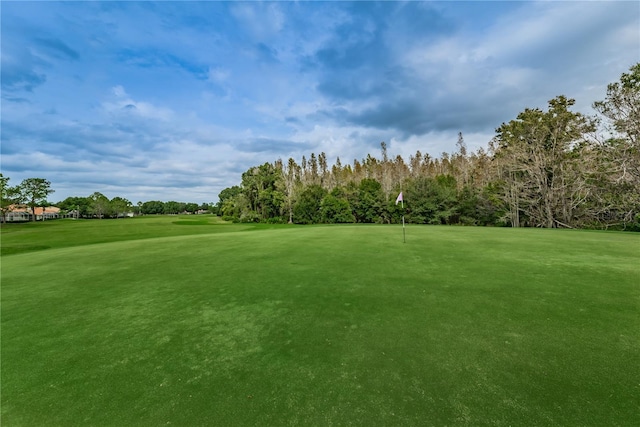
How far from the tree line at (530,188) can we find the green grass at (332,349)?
20.3 meters

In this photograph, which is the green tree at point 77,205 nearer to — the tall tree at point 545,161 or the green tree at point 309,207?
the green tree at point 309,207

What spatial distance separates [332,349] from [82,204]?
366 feet

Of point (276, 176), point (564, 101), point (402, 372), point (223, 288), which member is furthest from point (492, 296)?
point (276, 176)

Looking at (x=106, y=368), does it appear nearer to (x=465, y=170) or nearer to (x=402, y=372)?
(x=402, y=372)

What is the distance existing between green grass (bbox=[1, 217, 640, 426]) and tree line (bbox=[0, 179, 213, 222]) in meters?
62.9

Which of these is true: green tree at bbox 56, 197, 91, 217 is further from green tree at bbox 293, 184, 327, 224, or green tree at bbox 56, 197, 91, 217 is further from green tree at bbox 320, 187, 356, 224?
green tree at bbox 320, 187, 356, 224

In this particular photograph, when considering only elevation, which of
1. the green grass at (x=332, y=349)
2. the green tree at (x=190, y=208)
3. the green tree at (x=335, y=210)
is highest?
the green tree at (x=190, y=208)

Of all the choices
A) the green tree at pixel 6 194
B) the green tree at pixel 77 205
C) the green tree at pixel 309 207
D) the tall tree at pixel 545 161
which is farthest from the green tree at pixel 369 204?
the green tree at pixel 77 205

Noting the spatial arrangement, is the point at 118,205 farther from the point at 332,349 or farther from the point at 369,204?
the point at 332,349

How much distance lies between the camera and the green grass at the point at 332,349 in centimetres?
245

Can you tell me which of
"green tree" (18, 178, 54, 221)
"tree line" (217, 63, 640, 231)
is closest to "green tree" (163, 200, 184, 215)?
"green tree" (18, 178, 54, 221)

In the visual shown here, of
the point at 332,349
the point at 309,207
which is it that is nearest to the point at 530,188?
the point at 309,207

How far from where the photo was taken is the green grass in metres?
2.45

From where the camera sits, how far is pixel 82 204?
282ft
